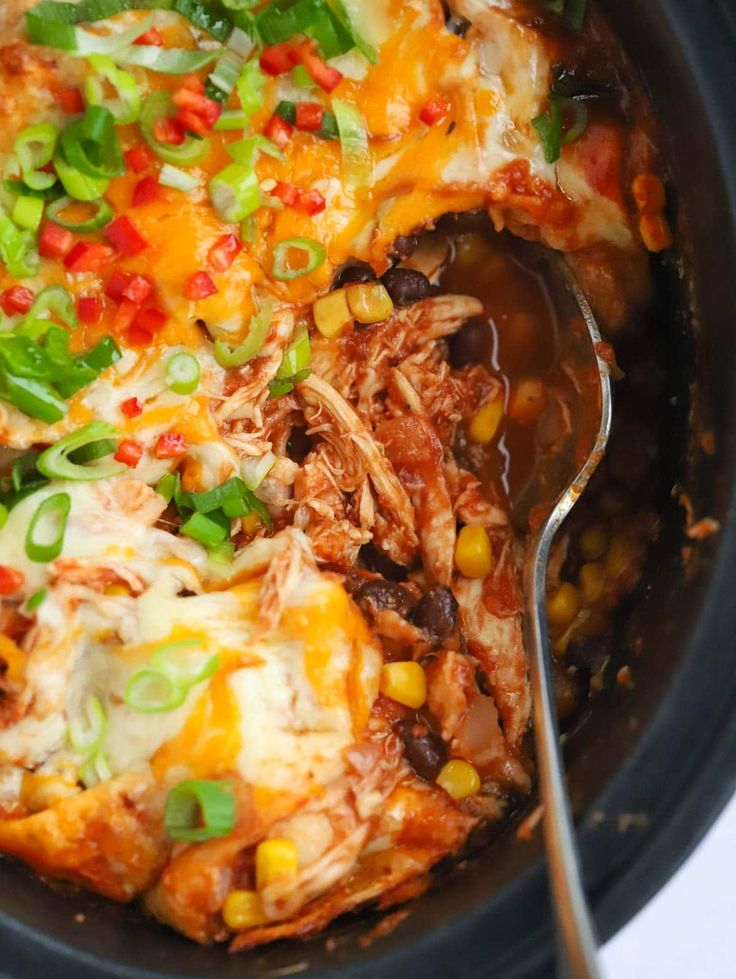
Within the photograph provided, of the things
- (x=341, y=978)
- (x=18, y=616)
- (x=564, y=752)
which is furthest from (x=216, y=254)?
(x=341, y=978)

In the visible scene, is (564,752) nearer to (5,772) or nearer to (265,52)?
(5,772)

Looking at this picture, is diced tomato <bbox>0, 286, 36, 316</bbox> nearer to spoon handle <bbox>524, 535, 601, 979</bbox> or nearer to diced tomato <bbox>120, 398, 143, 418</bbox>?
diced tomato <bbox>120, 398, 143, 418</bbox>

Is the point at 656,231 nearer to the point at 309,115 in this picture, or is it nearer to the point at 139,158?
the point at 309,115

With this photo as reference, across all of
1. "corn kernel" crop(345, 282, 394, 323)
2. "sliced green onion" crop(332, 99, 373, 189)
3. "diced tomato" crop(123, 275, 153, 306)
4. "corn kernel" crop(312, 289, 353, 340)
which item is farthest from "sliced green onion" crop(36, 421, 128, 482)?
"sliced green onion" crop(332, 99, 373, 189)

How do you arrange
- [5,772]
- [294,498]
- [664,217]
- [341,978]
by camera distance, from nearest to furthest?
[341,978]
[5,772]
[664,217]
[294,498]

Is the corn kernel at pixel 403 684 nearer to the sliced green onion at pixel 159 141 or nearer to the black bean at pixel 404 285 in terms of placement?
the black bean at pixel 404 285

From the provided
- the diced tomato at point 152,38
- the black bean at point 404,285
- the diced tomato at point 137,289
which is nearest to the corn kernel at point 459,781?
the black bean at point 404,285
